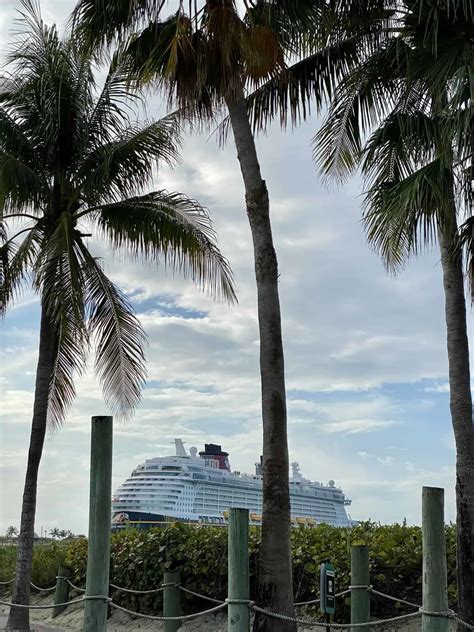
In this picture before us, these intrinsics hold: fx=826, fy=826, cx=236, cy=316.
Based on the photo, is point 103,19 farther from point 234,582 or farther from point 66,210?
point 234,582

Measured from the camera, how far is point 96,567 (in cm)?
657

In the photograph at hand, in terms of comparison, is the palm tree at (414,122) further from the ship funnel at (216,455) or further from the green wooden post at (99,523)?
the ship funnel at (216,455)

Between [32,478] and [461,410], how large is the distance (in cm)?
681

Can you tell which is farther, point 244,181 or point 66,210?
point 66,210

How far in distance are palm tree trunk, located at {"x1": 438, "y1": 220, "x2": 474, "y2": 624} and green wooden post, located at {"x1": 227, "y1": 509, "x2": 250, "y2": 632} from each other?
3.77m

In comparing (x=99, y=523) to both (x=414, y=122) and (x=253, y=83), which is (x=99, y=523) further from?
(x=414, y=122)

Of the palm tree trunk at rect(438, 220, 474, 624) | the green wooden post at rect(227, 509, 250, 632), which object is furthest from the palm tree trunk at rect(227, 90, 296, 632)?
the palm tree trunk at rect(438, 220, 474, 624)

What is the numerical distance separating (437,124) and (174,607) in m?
7.33

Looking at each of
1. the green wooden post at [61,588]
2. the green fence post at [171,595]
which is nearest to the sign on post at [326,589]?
the green fence post at [171,595]

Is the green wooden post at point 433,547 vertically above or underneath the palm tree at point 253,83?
underneath

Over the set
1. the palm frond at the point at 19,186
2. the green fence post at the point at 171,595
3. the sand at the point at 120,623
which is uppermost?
the palm frond at the point at 19,186

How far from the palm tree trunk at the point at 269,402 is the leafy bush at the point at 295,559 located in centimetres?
198

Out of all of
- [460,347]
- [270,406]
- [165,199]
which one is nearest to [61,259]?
[165,199]

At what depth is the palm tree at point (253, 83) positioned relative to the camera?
8.60m
